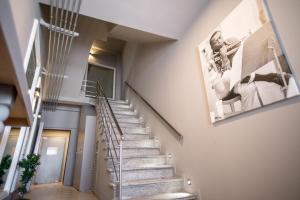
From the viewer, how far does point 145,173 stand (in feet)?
9.79

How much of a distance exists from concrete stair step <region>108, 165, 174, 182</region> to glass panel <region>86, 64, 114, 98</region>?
15.2ft

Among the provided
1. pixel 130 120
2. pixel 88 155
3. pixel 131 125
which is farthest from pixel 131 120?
pixel 88 155

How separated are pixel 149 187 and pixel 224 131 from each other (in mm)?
1367

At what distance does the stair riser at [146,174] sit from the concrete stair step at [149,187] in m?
0.18

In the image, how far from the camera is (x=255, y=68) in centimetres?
197

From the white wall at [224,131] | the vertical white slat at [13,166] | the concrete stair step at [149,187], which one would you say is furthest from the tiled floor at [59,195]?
the white wall at [224,131]

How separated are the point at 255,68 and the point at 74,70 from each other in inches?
182

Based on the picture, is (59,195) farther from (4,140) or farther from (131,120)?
(131,120)

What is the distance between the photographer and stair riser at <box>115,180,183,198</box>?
2.52 metres

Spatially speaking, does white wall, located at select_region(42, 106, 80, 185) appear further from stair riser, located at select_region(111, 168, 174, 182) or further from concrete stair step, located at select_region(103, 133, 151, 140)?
stair riser, located at select_region(111, 168, 174, 182)

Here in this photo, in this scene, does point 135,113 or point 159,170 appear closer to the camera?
point 159,170

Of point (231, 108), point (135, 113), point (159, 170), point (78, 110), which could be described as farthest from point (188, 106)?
point (78, 110)

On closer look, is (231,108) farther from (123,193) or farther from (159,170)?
(123,193)

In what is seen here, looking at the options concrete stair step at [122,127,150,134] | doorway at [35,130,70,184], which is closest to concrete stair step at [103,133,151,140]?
concrete stair step at [122,127,150,134]
